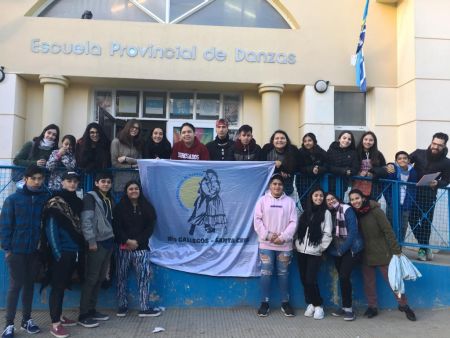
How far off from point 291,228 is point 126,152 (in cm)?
241

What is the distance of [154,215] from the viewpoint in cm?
507

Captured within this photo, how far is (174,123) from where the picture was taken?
9.36 m

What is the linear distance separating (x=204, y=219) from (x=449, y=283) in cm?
345

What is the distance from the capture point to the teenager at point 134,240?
493cm

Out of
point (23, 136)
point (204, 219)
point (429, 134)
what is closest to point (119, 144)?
point (204, 219)

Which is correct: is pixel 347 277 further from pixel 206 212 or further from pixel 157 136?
pixel 157 136

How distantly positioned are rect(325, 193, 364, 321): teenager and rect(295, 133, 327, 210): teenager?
1.52 feet

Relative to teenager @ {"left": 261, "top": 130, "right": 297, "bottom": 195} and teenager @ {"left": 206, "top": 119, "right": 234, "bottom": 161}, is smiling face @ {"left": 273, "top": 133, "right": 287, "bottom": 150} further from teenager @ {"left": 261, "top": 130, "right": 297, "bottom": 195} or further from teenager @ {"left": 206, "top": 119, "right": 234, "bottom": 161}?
teenager @ {"left": 206, "top": 119, "right": 234, "bottom": 161}

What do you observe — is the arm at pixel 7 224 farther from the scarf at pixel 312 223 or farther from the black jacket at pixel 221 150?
the scarf at pixel 312 223

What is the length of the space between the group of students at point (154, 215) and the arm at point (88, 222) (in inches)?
0.4

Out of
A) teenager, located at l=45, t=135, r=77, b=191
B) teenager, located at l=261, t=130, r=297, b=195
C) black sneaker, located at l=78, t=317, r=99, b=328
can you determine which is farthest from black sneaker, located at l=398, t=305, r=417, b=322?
teenager, located at l=45, t=135, r=77, b=191

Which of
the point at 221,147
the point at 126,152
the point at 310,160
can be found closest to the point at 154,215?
the point at 126,152

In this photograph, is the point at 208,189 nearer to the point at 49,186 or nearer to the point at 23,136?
the point at 49,186

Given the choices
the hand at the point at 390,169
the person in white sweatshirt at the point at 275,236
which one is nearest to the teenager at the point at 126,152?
the person in white sweatshirt at the point at 275,236
